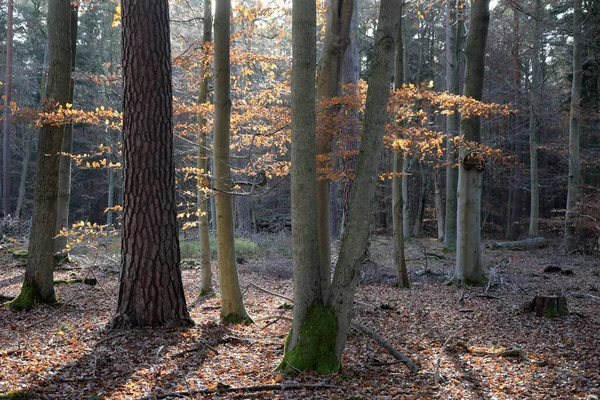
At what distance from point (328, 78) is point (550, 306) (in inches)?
188

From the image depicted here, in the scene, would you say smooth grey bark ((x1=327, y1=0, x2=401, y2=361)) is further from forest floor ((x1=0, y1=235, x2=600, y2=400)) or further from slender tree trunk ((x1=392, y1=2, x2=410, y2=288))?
slender tree trunk ((x1=392, y1=2, x2=410, y2=288))

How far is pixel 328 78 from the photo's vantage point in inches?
278

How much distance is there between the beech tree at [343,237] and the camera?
4.65 m

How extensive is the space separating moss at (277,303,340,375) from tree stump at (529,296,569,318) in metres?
4.37

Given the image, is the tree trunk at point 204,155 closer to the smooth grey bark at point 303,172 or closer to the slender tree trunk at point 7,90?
the smooth grey bark at point 303,172

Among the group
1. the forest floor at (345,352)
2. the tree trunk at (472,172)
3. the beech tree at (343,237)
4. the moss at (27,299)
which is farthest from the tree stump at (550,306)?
the moss at (27,299)

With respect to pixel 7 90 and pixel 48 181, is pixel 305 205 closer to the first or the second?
pixel 48 181

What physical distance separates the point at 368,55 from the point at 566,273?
1517cm

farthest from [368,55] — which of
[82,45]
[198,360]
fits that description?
[198,360]

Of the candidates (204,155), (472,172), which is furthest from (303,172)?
(472,172)

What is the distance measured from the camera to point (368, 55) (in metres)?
24.1

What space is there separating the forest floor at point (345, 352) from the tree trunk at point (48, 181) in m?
0.40

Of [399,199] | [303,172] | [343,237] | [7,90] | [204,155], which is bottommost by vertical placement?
[343,237]

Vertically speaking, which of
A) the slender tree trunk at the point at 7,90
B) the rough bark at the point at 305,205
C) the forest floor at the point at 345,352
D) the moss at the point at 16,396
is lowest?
the forest floor at the point at 345,352
